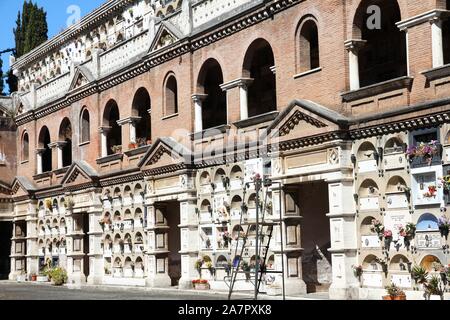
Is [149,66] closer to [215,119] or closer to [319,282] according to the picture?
[215,119]

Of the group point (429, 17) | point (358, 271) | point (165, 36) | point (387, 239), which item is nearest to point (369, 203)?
point (387, 239)

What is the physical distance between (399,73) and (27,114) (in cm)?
2512

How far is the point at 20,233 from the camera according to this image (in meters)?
43.7

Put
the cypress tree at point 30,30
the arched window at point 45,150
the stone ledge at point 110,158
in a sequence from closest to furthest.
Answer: the stone ledge at point 110,158
the arched window at point 45,150
the cypress tree at point 30,30

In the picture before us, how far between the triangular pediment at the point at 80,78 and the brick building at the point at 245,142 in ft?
0.40

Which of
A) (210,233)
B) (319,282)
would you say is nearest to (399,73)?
(319,282)

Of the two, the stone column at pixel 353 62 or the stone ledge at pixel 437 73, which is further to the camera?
the stone column at pixel 353 62

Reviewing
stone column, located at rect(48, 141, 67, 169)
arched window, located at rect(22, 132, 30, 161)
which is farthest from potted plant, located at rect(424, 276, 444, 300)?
arched window, located at rect(22, 132, 30, 161)

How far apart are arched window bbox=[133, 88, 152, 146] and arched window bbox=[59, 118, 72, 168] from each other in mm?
5431

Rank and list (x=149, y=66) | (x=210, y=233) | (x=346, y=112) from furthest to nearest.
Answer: (x=149, y=66)
(x=210, y=233)
(x=346, y=112)

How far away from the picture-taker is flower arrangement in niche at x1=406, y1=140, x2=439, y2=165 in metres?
18.4

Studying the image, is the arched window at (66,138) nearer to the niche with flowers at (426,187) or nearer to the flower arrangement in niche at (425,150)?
the flower arrangement in niche at (425,150)

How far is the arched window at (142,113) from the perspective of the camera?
32312 millimetres

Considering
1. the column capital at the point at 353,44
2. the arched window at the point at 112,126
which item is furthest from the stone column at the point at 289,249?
the arched window at the point at 112,126
